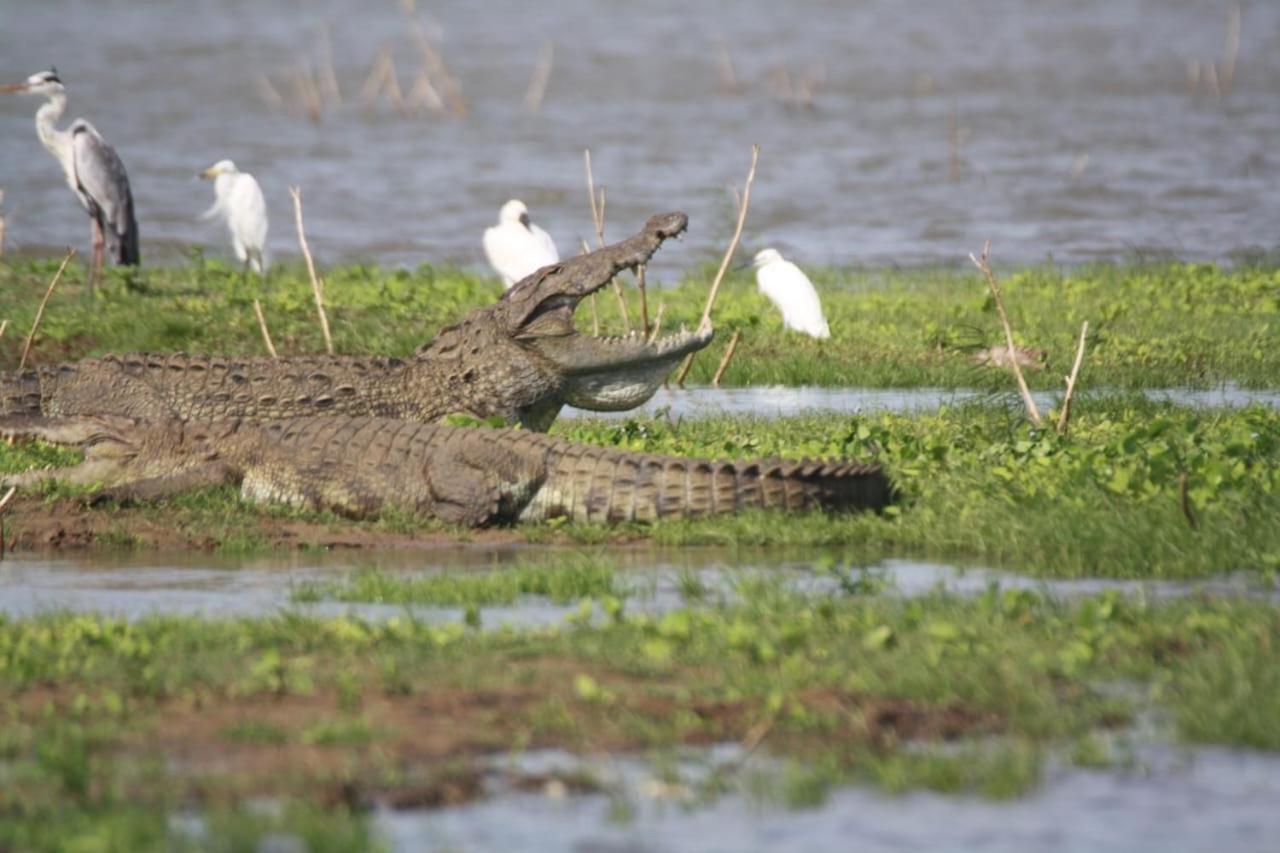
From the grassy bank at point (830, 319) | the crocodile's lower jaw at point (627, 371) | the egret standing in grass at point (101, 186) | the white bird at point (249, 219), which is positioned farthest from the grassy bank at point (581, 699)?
the egret standing in grass at point (101, 186)

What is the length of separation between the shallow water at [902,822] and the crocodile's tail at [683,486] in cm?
308

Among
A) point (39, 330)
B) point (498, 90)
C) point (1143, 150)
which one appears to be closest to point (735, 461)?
point (39, 330)

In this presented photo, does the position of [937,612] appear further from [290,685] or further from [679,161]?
[679,161]

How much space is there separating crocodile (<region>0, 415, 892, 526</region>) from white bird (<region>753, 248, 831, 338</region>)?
5.02 m

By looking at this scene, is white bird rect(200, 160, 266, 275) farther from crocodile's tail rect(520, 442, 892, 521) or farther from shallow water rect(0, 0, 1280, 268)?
crocodile's tail rect(520, 442, 892, 521)

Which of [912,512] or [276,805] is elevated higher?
[276,805]

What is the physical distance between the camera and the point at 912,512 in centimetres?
772

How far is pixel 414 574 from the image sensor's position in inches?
281

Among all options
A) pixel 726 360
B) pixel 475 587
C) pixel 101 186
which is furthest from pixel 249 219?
pixel 475 587

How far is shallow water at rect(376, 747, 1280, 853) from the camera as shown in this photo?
171 inches

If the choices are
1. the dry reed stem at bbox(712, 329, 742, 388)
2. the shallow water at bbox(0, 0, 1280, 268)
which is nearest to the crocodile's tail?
the dry reed stem at bbox(712, 329, 742, 388)

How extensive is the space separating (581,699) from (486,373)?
4.63m

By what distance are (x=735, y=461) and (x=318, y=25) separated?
43026 millimetres

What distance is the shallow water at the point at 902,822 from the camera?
4355 mm
